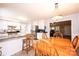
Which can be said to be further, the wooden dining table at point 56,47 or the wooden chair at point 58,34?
the wooden chair at point 58,34

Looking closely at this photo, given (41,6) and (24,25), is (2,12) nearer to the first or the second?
(24,25)

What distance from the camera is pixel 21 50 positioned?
1344mm

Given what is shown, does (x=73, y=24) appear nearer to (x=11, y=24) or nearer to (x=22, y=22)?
(x=22, y=22)

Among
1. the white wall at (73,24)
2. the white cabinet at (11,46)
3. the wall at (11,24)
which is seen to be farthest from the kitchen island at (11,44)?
the white wall at (73,24)

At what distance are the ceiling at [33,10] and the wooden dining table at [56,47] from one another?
40 cm

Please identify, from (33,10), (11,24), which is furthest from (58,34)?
Result: (11,24)

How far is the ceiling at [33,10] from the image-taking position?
4.14ft

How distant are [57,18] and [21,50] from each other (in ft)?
2.44

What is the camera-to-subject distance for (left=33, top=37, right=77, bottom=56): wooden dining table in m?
1.27

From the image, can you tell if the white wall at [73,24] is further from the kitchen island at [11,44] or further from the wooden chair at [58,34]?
the kitchen island at [11,44]

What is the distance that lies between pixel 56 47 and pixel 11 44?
69 cm

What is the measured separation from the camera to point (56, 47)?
1340 millimetres

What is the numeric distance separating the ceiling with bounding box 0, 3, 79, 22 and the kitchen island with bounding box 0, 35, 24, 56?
33 cm

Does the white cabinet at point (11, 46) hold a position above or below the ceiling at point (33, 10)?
below
